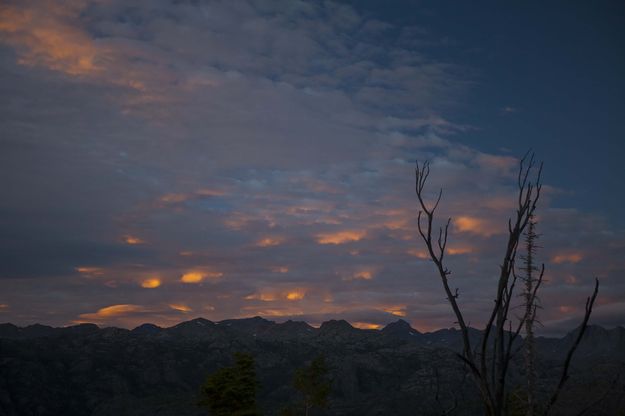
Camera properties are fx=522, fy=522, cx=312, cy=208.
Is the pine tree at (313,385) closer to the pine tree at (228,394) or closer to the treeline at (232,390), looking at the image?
the treeline at (232,390)

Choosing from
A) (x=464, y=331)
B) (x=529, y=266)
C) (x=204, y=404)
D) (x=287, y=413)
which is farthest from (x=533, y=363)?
(x=464, y=331)

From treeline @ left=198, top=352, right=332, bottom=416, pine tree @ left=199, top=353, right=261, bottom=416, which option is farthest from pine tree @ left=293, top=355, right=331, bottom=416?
pine tree @ left=199, top=353, right=261, bottom=416

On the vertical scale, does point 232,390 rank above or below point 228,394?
above

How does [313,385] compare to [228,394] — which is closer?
[228,394]

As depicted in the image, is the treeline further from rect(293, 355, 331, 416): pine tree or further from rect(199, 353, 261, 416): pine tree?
rect(293, 355, 331, 416): pine tree

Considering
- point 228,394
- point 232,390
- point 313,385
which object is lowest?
point 313,385

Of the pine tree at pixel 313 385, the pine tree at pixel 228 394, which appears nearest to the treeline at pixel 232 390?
the pine tree at pixel 228 394

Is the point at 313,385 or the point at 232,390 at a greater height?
the point at 232,390

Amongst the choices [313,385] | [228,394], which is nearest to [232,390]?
[228,394]

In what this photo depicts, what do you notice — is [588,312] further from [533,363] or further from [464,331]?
[533,363]

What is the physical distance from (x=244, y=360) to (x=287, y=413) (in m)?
14.9

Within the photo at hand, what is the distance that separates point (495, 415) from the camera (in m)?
4.85

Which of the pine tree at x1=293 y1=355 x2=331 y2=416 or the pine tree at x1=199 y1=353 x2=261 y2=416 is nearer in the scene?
the pine tree at x1=199 y1=353 x2=261 y2=416

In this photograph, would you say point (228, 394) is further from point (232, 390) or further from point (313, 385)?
point (313, 385)
